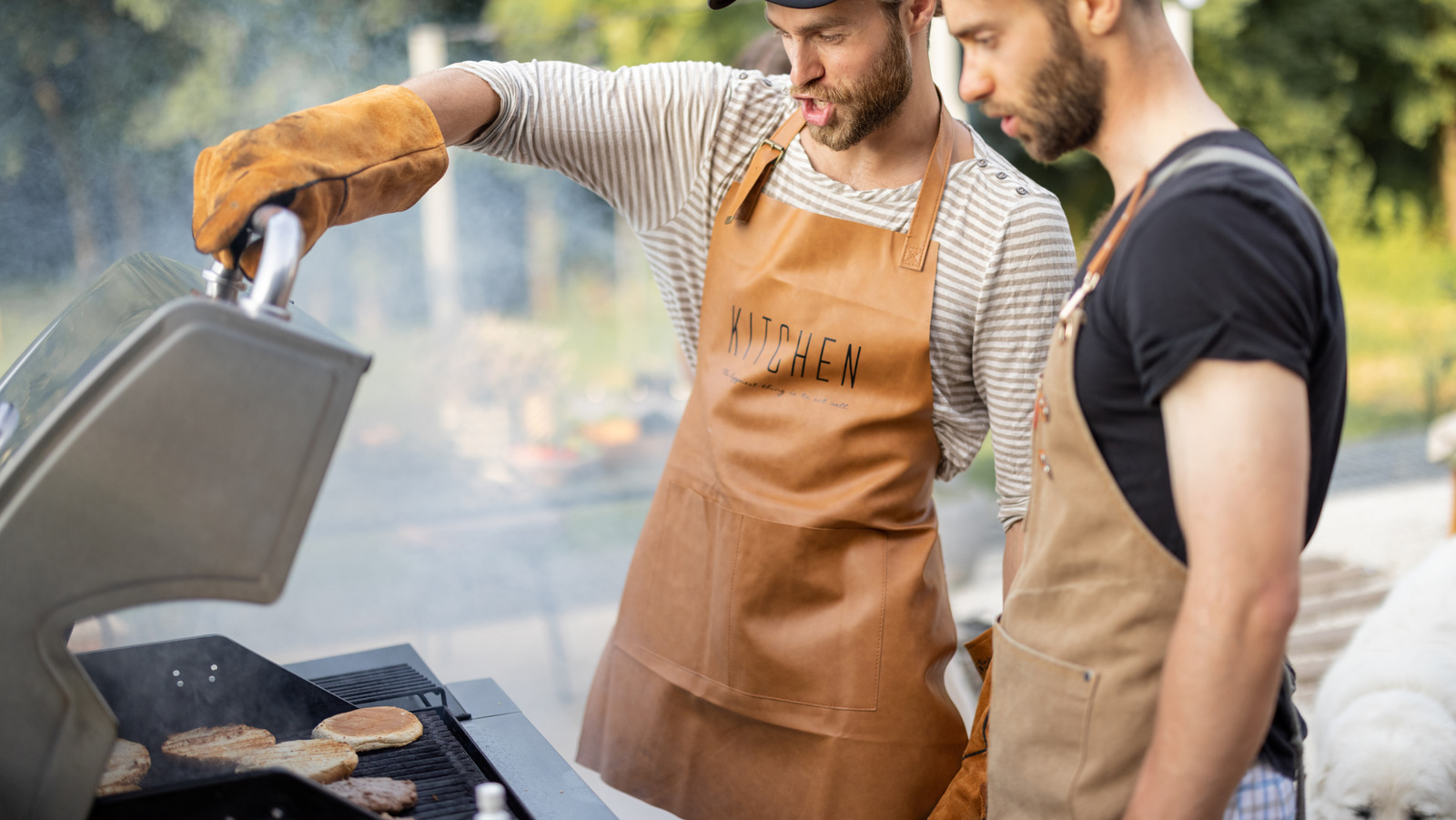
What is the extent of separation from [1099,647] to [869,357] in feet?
1.80

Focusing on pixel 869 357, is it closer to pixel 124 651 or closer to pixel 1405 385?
pixel 124 651

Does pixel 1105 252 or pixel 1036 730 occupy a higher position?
pixel 1105 252

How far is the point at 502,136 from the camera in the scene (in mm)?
1520

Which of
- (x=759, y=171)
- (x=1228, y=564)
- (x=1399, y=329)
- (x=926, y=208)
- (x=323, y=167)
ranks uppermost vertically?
(x=323, y=167)

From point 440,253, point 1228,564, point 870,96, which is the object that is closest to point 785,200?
point 870,96

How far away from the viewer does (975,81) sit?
104cm

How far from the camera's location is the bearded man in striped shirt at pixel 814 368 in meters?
1.43

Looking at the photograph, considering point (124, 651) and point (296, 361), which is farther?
point (124, 651)

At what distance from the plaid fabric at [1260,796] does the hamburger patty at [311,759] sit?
3.12 feet

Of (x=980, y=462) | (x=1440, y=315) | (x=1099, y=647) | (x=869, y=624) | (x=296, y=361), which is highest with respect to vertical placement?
(x=296, y=361)

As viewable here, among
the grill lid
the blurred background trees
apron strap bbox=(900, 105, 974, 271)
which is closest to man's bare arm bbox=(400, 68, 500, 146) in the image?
the grill lid

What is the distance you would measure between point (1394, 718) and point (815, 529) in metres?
1.49

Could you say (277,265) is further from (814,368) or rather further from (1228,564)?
(1228,564)

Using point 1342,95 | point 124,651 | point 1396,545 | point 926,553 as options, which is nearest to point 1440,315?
point 1342,95
